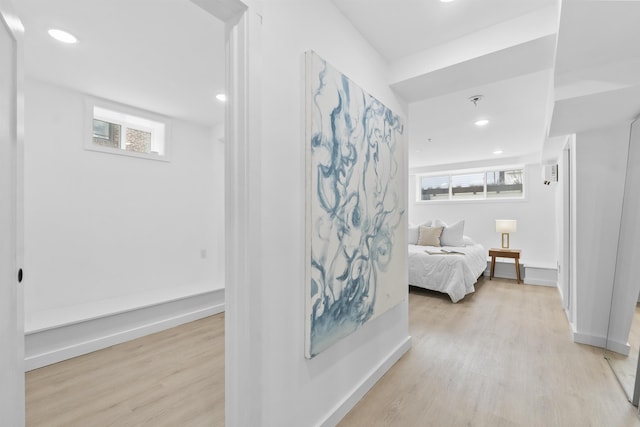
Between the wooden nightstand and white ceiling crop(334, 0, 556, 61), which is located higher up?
white ceiling crop(334, 0, 556, 61)

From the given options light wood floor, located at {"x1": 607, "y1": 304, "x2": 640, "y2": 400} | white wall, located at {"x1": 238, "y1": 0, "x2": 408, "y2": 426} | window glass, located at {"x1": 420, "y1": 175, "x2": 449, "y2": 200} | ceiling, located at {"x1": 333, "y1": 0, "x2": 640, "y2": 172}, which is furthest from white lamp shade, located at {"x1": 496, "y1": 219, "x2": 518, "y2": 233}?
white wall, located at {"x1": 238, "y1": 0, "x2": 408, "y2": 426}

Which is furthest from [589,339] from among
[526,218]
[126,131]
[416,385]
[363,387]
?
[126,131]

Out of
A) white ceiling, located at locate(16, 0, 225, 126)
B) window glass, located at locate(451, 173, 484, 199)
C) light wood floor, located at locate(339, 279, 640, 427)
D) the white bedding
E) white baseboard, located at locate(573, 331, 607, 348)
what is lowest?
light wood floor, located at locate(339, 279, 640, 427)

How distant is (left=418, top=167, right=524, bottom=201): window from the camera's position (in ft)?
19.9

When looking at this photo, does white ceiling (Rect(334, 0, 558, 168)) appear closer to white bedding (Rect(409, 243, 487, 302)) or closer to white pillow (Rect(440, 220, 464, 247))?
white bedding (Rect(409, 243, 487, 302))

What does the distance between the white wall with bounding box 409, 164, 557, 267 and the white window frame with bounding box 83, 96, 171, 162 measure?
5.93 m

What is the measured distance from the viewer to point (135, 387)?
6.55 feet

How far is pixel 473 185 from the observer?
6.55 m

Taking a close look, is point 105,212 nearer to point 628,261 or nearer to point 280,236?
point 280,236

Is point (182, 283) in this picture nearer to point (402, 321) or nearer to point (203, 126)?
point (203, 126)

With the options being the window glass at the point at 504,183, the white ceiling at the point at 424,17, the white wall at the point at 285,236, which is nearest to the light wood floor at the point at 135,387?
the white wall at the point at 285,236

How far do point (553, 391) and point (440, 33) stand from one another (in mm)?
2529

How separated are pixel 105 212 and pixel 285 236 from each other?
2.75m

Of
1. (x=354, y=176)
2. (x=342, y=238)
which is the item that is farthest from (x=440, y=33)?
(x=342, y=238)
